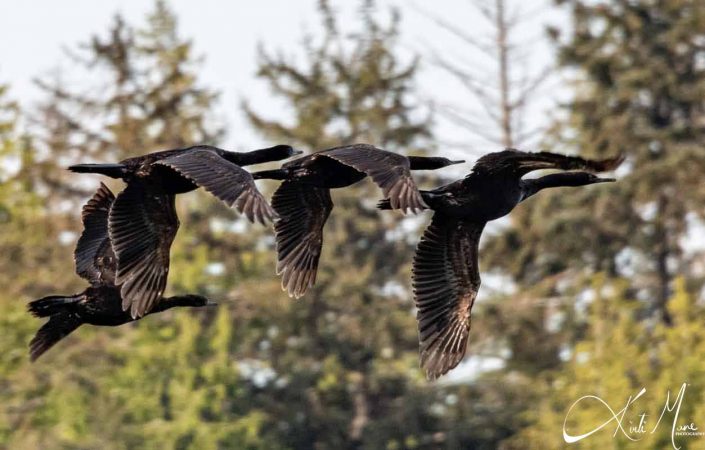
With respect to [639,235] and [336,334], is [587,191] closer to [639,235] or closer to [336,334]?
[639,235]

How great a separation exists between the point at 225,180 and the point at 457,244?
9.11 ft

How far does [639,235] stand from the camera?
38.5 meters

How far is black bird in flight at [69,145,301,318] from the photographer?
13953 mm

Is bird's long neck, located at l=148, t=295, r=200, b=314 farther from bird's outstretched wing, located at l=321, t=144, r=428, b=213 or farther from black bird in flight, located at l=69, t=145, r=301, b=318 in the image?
bird's outstretched wing, located at l=321, t=144, r=428, b=213

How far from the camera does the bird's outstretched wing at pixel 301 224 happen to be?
16.0m

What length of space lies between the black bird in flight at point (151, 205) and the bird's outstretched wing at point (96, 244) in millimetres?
758

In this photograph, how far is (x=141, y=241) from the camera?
48.0 feet

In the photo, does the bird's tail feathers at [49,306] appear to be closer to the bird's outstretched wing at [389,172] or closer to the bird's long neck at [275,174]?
the bird's long neck at [275,174]

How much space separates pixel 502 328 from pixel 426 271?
2251 centimetres

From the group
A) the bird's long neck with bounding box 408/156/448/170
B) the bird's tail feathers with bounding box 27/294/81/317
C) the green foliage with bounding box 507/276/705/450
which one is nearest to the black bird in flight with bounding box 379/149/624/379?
the bird's long neck with bounding box 408/156/448/170

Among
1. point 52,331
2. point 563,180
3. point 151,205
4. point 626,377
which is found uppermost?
point 151,205

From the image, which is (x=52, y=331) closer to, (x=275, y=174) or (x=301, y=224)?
(x=275, y=174)

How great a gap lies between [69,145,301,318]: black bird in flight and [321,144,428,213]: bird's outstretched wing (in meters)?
0.80

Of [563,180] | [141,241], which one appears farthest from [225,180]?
[563,180]
